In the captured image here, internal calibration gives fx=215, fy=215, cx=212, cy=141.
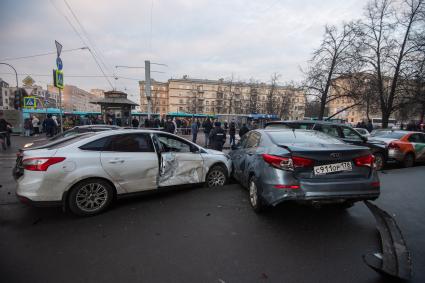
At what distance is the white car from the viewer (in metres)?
3.41

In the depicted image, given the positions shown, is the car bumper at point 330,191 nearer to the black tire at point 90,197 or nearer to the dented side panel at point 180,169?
the dented side panel at point 180,169

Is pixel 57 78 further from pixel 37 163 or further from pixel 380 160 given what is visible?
pixel 380 160

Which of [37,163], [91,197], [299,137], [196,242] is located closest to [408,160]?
[299,137]

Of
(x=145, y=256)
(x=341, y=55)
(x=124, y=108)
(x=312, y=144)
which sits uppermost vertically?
(x=341, y=55)

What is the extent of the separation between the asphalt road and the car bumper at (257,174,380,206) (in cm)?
58

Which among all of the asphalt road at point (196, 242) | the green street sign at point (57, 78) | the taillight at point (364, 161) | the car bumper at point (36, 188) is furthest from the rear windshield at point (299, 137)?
the green street sign at point (57, 78)

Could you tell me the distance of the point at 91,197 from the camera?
3795 mm

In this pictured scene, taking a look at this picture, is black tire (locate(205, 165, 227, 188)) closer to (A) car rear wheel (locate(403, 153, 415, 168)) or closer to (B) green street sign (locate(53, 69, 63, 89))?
(A) car rear wheel (locate(403, 153, 415, 168))

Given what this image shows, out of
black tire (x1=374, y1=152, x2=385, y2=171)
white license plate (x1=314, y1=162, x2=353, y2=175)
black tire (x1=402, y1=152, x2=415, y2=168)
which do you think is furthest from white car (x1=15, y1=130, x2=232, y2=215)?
black tire (x1=402, y1=152, x2=415, y2=168)

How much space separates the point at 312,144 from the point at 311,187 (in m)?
0.91

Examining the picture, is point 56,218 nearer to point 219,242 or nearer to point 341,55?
point 219,242

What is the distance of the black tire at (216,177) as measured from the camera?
536 centimetres

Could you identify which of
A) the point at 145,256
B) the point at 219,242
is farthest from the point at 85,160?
the point at 219,242

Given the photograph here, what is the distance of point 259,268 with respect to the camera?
8.06 ft
